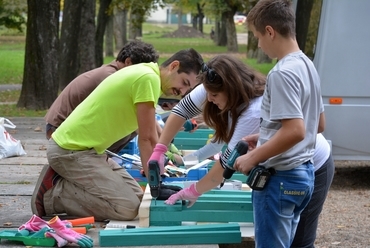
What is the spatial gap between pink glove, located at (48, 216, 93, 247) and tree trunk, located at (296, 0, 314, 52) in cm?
581

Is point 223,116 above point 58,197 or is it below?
above

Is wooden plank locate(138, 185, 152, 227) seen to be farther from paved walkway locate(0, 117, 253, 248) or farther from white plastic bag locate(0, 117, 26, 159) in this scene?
white plastic bag locate(0, 117, 26, 159)

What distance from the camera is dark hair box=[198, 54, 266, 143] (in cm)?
446

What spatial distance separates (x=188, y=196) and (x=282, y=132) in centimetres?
147

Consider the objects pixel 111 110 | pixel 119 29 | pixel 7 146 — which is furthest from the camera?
Result: pixel 119 29

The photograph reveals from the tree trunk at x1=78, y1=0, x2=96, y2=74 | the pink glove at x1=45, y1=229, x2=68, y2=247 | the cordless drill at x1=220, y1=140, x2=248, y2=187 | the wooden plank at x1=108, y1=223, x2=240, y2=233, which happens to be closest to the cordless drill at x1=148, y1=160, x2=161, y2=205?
the wooden plank at x1=108, y1=223, x2=240, y2=233

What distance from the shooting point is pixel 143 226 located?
548cm

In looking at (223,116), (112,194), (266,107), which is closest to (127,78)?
(112,194)

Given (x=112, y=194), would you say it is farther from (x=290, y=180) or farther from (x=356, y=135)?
(x=356, y=135)

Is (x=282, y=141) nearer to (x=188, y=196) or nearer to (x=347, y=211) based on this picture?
(x=188, y=196)

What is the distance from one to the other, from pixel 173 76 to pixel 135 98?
320mm

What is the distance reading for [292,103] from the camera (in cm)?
368

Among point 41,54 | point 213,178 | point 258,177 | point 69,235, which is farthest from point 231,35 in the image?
point 258,177

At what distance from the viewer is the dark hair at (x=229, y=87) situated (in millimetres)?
4457
